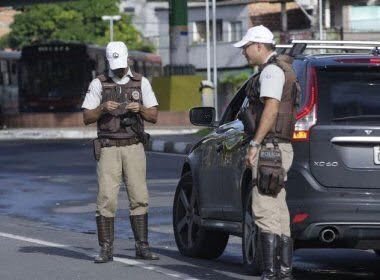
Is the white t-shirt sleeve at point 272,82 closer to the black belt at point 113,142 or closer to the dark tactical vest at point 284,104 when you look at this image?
the dark tactical vest at point 284,104

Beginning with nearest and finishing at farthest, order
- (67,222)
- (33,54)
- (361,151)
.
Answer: (361,151)
(67,222)
(33,54)

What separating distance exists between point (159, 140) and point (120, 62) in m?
20.5

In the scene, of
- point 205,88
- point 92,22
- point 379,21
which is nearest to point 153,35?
point 92,22

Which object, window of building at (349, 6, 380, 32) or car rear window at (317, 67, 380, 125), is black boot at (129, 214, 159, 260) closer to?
car rear window at (317, 67, 380, 125)

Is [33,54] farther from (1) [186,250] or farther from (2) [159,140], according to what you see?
(1) [186,250]

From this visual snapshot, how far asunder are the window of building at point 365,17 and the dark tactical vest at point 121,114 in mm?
54098

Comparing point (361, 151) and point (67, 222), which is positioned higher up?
point (361, 151)

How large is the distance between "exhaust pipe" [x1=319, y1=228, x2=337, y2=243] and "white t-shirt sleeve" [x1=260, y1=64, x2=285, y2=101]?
111 centimetres

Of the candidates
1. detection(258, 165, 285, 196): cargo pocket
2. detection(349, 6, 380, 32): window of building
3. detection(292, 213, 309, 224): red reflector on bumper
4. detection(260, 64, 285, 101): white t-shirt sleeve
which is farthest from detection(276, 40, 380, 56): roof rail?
detection(349, 6, 380, 32): window of building

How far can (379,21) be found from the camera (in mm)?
64500

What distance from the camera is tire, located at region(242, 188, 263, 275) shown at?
9.65 metres

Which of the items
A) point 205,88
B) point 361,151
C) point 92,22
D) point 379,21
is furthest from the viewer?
point 92,22

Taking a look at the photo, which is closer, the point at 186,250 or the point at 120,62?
the point at 120,62

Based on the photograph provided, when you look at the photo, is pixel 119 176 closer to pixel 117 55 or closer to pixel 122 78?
pixel 122 78
